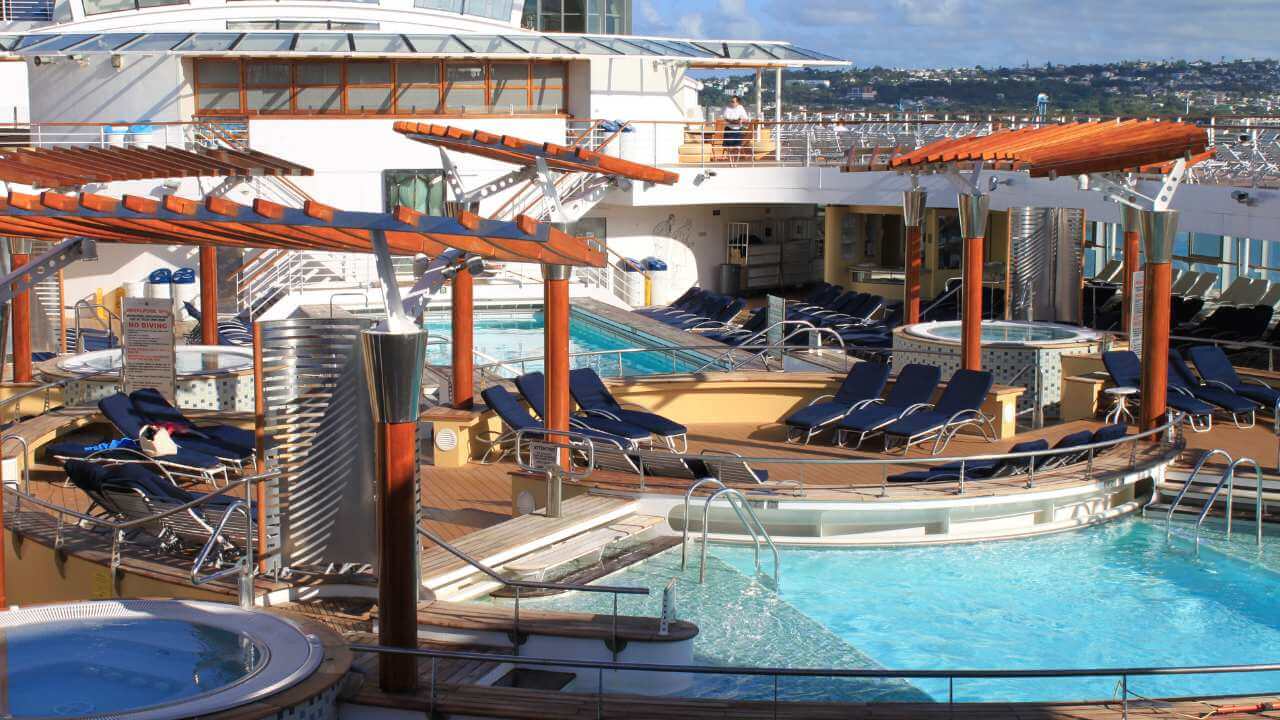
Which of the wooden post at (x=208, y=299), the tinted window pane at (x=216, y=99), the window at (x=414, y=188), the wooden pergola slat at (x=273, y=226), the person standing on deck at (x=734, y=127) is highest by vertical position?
the tinted window pane at (x=216, y=99)

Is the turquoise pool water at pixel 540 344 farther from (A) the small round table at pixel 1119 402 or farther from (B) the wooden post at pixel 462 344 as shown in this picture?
(A) the small round table at pixel 1119 402

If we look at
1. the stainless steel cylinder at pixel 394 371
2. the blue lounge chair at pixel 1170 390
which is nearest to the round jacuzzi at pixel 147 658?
the stainless steel cylinder at pixel 394 371

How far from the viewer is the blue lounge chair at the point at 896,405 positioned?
46.2ft

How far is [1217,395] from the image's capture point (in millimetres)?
14922

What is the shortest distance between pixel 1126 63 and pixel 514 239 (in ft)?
346

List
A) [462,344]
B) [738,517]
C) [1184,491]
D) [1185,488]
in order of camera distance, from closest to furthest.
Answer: [738,517] < [1185,488] < [1184,491] < [462,344]

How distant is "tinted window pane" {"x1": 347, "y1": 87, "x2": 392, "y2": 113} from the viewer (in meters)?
28.7

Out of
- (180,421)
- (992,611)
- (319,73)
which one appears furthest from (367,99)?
(992,611)

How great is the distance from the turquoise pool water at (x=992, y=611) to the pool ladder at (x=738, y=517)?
10 centimetres

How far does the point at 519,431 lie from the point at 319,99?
18.1 m

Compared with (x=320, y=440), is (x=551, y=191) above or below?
above

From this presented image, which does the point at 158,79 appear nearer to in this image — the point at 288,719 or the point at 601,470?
the point at 601,470

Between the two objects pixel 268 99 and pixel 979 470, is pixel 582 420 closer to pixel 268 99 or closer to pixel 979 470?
pixel 979 470

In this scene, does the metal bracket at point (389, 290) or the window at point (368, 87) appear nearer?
the metal bracket at point (389, 290)
